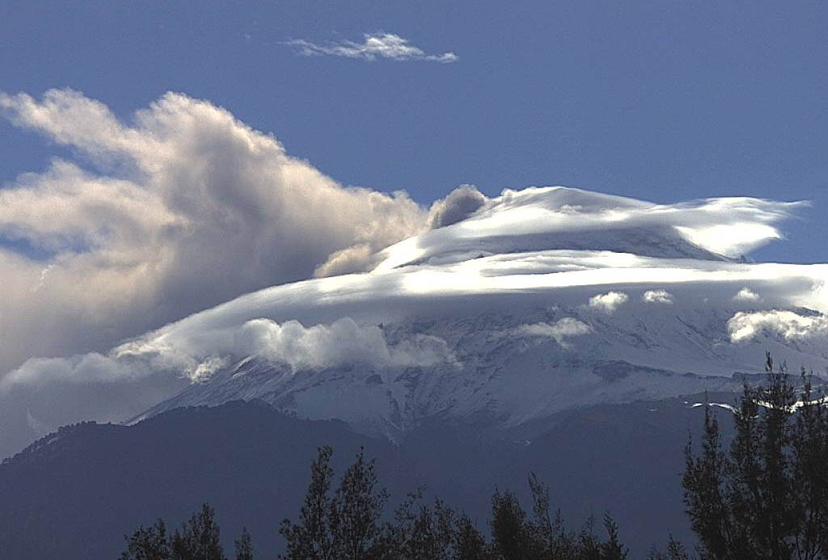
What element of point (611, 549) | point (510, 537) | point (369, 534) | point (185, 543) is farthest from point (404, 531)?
point (185, 543)

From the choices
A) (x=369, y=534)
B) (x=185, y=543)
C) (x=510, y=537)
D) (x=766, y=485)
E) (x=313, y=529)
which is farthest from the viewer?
(x=510, y=537)

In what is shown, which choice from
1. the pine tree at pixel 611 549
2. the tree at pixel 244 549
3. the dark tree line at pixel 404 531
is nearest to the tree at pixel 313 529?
the dark tree line at pixel 404 531

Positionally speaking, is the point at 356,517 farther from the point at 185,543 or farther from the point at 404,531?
the point at 185,543

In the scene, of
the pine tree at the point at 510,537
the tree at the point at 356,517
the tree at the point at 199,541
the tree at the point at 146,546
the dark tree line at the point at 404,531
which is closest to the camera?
the dark tree line at the point at 404,531

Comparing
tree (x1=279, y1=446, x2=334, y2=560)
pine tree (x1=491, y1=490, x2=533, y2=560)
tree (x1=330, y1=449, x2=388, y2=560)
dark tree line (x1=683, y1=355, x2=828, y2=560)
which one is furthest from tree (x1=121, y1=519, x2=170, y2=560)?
dark tree line (x1=683, y1=355, x2=828, y2=560)

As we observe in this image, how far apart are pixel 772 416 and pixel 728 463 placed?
3499 mm

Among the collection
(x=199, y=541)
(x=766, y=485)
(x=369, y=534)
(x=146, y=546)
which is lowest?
(x=199, y=541)

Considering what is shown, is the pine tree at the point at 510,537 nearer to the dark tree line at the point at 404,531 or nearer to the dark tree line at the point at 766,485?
the dark tree line at the point at 404,531

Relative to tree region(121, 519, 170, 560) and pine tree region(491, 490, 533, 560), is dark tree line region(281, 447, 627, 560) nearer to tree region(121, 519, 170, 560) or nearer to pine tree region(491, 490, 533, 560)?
pine tree region(491, 490, 533, 560)

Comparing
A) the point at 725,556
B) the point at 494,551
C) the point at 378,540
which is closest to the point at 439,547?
the point at 494,551

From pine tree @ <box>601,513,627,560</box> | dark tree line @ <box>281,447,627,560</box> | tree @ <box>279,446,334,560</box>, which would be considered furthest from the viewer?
pine tree @ <box>601,513,627,560</box>

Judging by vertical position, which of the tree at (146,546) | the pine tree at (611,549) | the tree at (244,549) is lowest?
the pine tree at (611,549)

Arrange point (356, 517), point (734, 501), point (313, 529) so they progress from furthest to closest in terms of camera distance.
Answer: point (356, 517)
point (313, 529)
point (734, 501)

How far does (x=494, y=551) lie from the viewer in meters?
Result: 96.4
